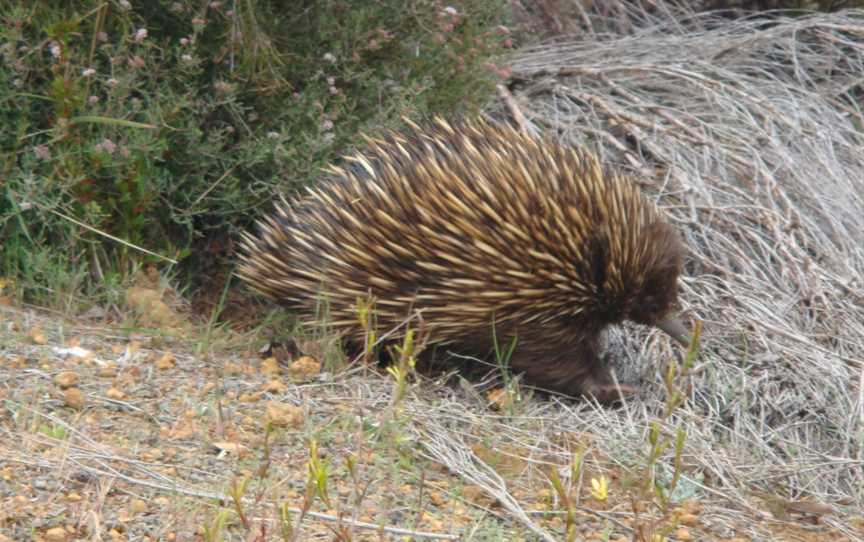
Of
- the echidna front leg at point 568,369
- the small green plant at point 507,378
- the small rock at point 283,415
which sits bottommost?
the echidna front leg at point 568,369

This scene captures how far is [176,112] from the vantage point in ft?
14.3

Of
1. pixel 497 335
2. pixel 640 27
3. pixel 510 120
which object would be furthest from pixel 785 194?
pixel 640 27

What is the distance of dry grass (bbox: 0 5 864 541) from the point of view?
9.46 ft

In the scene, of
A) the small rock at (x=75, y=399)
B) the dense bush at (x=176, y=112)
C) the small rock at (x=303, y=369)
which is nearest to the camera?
the small rock at (x=75, y=399)

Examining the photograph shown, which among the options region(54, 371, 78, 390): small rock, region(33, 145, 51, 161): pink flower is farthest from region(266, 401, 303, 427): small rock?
region(33, 145, 51, 161): pink flower

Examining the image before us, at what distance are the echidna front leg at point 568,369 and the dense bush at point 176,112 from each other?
1.11 meters

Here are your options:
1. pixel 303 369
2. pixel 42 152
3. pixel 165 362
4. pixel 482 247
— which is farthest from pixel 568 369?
pixel 42 152

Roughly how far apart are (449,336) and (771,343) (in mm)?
1286

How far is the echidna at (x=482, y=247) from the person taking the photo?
4.02 m

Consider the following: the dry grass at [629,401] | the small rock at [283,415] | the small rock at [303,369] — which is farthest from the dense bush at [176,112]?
the small rock at [283,415]

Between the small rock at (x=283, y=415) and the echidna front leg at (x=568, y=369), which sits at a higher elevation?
the small rock at (x=283, y=415)

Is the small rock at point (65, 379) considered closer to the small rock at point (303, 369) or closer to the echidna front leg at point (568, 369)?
the small rock at point (303, 369)

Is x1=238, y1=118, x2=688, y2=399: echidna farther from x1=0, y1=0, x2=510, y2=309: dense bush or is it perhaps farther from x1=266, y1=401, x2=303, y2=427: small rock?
x1=266, y1=401, x2=303, y2=427: small rock

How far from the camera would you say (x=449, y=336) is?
4.14 metres
